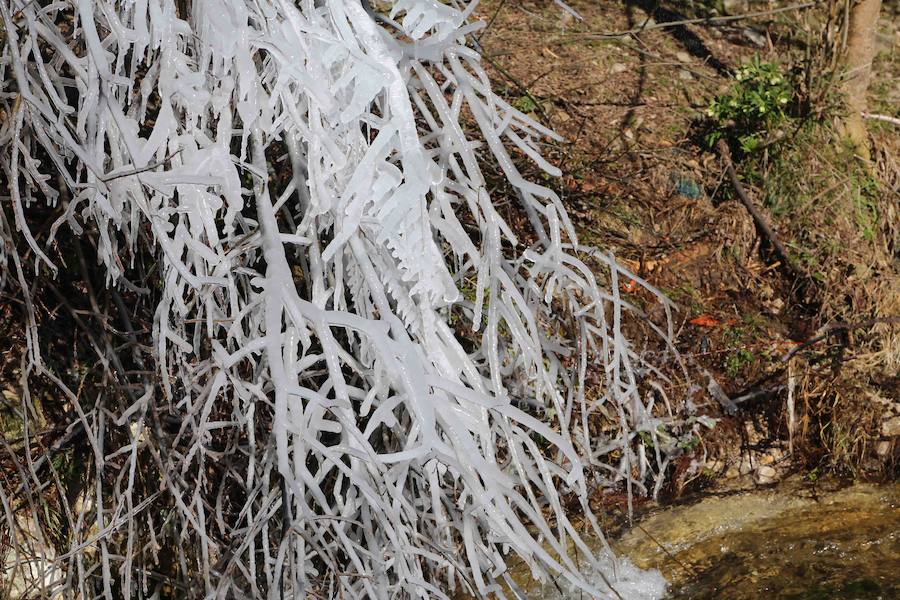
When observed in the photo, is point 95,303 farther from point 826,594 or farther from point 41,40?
point 826,594

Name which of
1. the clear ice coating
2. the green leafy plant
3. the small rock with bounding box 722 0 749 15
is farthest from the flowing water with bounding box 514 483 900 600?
the small rock with bounding box 722 0 749 15

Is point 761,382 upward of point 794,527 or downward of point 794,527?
upward

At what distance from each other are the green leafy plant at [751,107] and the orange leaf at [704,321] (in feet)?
3.32

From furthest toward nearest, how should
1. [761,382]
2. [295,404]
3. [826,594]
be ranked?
[761,382], [826,594], [295,404]

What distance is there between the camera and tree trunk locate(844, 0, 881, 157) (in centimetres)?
488

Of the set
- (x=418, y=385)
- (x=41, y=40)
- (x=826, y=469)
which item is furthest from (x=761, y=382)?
(x=41, y=40)

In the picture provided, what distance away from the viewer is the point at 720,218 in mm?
4754

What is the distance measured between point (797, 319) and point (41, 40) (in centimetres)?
342

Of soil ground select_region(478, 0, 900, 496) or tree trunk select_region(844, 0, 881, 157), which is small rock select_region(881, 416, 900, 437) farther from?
tree trunk select_region(844, 0, 881, 157)

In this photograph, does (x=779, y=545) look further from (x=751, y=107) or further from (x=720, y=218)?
(x=751, y=107)

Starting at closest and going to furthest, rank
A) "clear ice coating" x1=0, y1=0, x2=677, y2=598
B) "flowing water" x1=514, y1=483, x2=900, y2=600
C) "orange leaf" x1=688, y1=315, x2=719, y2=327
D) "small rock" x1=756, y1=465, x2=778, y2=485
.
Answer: "clear ice coating" x1=0, y1=0, x2=677, y2=598 < "flowing water" x1=514, y1=483, x2=900, y2=600 < "small rock" x1=756, y1=465, x2=778, y2=485 < "orange leaf" x1=688, y1=315, x2=719, y2=327

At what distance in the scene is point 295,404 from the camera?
2.22m

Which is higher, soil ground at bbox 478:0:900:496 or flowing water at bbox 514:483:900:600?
soil ground at bbox 478:0:900:496

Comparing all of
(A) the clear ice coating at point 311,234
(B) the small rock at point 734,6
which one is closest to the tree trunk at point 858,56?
(B) the small rock at point 734,6
